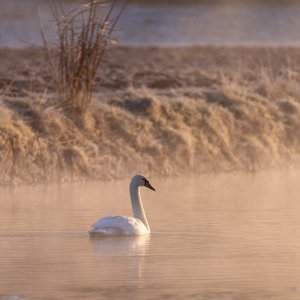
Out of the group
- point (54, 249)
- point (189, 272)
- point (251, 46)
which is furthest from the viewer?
point (251, 46)

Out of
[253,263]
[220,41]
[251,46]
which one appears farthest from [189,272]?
[220,41]

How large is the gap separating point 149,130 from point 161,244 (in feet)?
24.9

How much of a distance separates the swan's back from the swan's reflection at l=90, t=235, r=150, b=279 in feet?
0.21

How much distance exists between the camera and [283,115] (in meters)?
24.2

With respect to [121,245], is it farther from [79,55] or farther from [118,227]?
[79,55]

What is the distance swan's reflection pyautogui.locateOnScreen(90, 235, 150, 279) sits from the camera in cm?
1313

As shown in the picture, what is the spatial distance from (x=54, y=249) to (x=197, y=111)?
913 cm

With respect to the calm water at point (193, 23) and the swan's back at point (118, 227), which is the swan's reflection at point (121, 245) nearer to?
the swan's back at point (118, 227)

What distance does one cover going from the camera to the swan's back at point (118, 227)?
14.6 m

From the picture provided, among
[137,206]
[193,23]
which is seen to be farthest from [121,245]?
[193,23]

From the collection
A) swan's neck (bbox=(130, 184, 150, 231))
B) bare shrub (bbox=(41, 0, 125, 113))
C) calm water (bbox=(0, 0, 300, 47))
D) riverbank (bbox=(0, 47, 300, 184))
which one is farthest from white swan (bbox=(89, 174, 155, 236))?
calm water (bbox=(0, 0, 300, 47))

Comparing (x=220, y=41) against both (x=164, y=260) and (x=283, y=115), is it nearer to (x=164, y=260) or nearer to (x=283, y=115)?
(x=283, y=115)

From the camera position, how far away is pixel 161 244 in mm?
14508

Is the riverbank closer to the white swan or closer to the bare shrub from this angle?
the bare shrub
